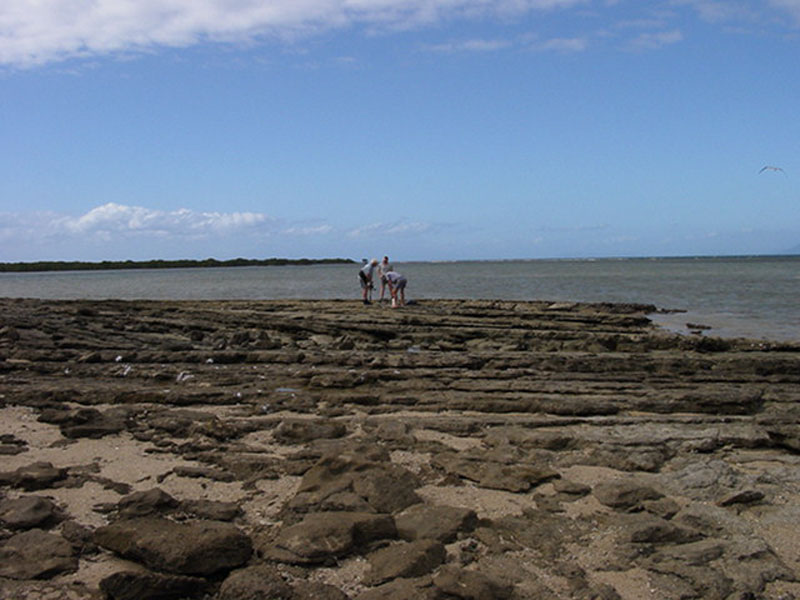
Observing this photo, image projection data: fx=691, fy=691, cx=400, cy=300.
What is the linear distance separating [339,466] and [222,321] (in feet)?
42.9

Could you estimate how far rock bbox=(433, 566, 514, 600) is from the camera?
4.29 metres

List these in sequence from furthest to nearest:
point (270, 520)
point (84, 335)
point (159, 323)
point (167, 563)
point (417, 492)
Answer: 1. point (159, 323)
2. point (84, 335)
3. point (417, 492)
4. point (270, 520)
5. point (167, 563)

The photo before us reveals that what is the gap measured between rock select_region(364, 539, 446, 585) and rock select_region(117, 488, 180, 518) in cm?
176

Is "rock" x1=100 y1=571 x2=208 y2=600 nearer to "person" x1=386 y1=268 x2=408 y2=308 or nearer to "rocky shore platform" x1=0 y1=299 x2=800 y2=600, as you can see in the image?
"rocky shore platform" x1=0 y1=299 x2=800 y2=600

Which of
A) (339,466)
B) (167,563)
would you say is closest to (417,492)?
(339,466)

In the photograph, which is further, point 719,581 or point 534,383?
point 534,383

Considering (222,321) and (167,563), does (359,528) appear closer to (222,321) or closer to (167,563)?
(167,563)

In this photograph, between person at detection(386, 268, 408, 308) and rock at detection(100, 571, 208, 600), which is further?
person at detection(386, 268, 408, 308)

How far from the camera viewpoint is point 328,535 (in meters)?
4.88

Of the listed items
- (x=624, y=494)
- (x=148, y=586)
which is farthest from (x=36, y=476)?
(x=624, y=494)

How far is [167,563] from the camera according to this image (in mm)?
4398

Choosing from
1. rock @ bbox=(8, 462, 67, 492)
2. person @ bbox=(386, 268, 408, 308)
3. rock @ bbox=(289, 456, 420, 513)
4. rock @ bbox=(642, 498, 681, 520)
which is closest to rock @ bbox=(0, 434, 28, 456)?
rock @ bbox=(8, 462, 67, 492)

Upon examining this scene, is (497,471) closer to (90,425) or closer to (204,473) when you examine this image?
(204,473)

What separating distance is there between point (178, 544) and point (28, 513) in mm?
1435
